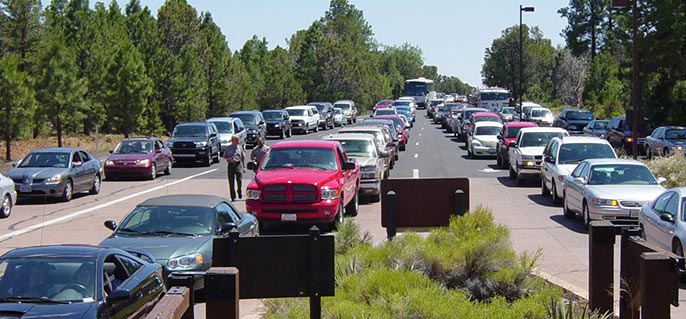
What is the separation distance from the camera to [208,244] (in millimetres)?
11961

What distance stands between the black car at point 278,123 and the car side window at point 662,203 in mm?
41690

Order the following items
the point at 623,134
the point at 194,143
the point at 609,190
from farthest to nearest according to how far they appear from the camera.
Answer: the point at 623,134 → the point at 194,143 → the point at 609,190

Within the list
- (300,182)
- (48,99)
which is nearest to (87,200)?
(300,182)

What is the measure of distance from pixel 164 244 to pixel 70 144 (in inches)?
Result: 1424

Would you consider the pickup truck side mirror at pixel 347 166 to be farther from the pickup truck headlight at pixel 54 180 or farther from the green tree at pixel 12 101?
the green tree at pixel 12 101

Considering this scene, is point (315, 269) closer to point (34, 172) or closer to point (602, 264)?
point (602, 264)

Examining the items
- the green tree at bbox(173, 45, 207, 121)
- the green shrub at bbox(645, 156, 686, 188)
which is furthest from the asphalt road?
the green tree at bbox(173, 45, 207, 121)

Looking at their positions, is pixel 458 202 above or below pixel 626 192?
above

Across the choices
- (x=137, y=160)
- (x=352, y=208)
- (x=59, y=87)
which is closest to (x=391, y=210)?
(x=352, y=208)

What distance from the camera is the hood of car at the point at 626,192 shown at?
56.0ft

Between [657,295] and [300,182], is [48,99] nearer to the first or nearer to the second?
[300,182]

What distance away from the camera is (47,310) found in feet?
25.3

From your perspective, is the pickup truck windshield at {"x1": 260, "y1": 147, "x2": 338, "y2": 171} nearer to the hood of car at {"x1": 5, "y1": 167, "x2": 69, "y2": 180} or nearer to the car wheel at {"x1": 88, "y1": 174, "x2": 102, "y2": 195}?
the hood of car at {"x1": 5, "y1": 167, "x2": 69, "y2": 180}

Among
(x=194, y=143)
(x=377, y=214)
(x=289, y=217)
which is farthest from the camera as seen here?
(x=194, y=143)
